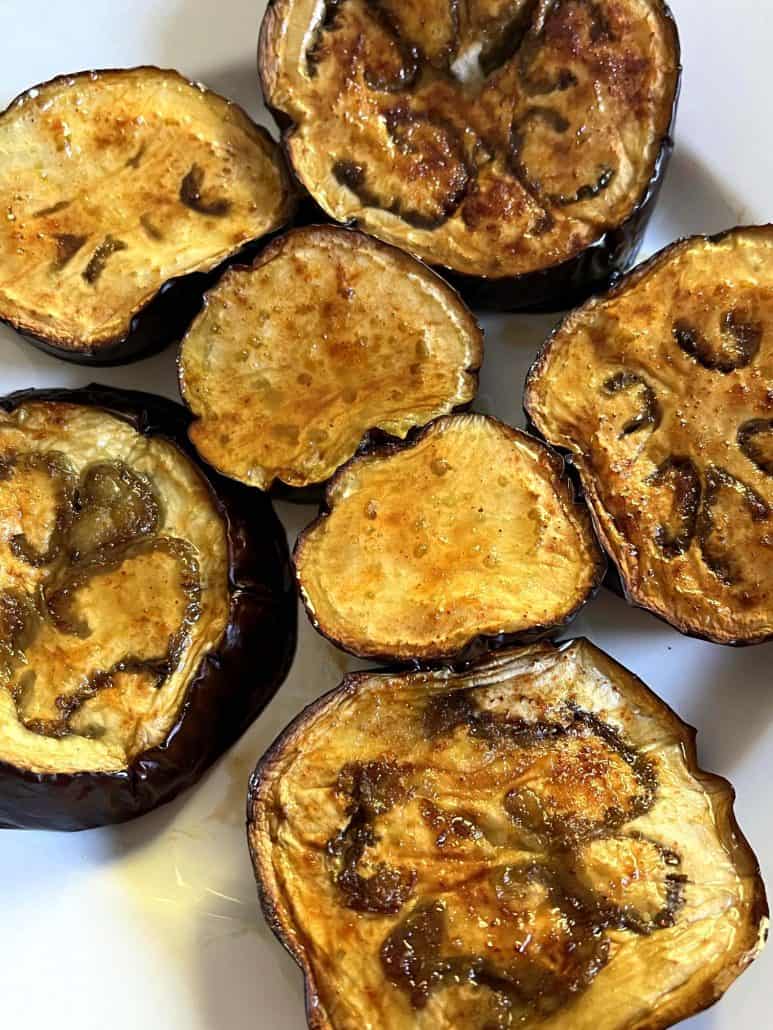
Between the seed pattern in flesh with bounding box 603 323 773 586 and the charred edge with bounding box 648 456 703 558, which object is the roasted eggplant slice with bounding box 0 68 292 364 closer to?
the seed pattern in flesh with bounding box 603 323 773 586

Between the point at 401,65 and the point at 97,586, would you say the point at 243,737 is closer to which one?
the point at 97,586

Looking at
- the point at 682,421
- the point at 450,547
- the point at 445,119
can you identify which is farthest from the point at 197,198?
the point at 682,421

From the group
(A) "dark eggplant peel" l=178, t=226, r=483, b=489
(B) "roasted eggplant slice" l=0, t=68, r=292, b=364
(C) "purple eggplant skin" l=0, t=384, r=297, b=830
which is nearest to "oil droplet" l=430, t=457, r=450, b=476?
(A) "dark eggplant peel" l=178, t=226, r=483, b=489

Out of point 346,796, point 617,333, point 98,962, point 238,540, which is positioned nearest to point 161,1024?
point 98,962

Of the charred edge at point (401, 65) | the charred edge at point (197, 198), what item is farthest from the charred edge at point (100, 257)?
the charred edge at point (401, 65)

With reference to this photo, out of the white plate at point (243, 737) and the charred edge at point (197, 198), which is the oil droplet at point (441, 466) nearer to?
the white plate at point (243, 737)
